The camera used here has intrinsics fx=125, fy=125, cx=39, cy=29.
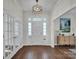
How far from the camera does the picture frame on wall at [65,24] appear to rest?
36.6 feet

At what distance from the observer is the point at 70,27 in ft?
37.1

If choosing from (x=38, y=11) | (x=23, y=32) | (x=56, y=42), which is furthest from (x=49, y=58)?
(x=23, y=32)

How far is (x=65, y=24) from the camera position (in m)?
11.2

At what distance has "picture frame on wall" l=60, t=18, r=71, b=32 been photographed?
1116cm

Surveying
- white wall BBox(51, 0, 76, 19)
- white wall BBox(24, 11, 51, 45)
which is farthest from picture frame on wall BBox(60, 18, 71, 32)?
white wall BBox(51, 0, 76, 19)

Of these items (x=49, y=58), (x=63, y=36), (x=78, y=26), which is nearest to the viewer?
(x=78, y=26)

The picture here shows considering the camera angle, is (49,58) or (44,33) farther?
(44,33)

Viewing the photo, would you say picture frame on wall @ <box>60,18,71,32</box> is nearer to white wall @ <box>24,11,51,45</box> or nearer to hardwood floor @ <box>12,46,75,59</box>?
white wall @ <box>24,11,51,45</box>

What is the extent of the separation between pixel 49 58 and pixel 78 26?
5.13 metres

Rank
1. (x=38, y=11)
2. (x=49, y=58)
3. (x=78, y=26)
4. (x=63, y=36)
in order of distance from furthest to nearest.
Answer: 1. (x=63, y=36)
2. (x=49, y=58)
3. (x=38, y=11)
4. (x=78, y=26)

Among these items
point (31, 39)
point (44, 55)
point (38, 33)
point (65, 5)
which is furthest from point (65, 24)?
point (65, 5)

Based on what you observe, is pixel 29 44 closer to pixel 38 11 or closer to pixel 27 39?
pixel 27 39

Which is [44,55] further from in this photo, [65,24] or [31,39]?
[65,24]

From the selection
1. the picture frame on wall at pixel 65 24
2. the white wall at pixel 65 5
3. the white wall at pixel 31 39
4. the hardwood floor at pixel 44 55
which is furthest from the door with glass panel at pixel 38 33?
the white wall at pixel 65 5
